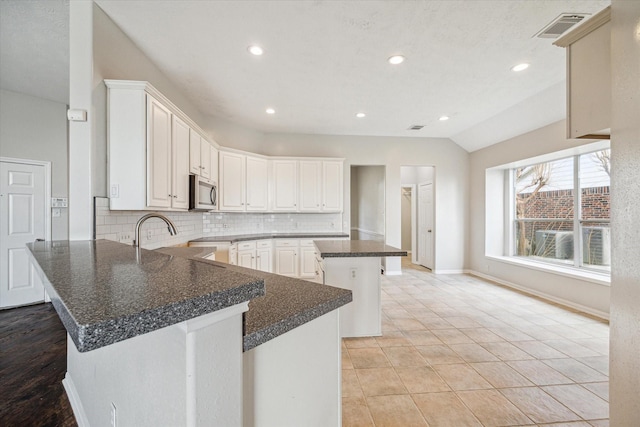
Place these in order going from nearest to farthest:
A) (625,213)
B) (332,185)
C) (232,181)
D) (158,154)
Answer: (625,213) < (158,154) < (232,181) < (332,185)

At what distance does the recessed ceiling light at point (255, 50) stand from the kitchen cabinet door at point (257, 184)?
2.28 m

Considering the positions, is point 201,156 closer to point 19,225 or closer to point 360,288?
point 360,288

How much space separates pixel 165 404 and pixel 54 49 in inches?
155

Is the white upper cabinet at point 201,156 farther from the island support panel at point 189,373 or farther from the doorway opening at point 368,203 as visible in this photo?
the doorway opening at point 368,203

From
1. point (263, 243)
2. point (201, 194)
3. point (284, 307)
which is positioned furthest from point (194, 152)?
point (284, 307)

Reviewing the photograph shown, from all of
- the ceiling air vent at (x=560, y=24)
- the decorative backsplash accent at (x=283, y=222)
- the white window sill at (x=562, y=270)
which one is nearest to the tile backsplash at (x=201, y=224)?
the decorative backsplash accent at (x=283, y=222)

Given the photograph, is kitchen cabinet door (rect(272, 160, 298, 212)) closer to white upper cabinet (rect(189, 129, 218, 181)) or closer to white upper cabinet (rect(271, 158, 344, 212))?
white upper cabinet (rect(271, 158, 344, 212))

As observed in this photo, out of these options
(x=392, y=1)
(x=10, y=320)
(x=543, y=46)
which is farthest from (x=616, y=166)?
(x=10, y=320)

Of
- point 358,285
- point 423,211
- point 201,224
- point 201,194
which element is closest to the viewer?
point 358,285

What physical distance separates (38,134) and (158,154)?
9.81ft

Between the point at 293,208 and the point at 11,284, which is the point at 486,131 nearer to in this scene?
the point at 293,208

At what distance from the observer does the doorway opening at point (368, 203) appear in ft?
20.3

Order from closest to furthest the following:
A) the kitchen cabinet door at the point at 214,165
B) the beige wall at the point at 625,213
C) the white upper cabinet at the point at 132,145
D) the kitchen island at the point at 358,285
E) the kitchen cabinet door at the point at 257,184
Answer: the beige wall at the point at 625,213
the white upper cabinet at the point at 132,145
the kitchen island at the point at 358,285
the kitchen cabinet door at the point at 214,165
the kitchen cabinet door at the point at 257,184

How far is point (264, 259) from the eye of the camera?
15.6 ft
